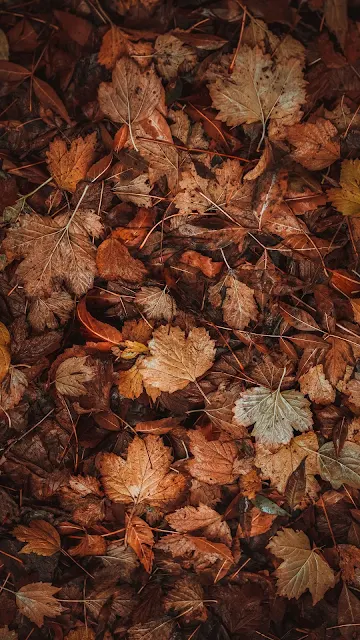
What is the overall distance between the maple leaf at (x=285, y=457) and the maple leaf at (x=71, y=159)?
84 cm

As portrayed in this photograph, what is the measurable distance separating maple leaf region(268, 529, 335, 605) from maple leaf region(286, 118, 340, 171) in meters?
0.99

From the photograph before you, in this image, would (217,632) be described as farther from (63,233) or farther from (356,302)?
(63,233)

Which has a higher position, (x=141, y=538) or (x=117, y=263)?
(x=117, y=263)

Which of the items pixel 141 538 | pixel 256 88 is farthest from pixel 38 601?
pixel 256 88

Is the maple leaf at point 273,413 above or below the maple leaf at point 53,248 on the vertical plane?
below

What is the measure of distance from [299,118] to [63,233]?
65 centimetres

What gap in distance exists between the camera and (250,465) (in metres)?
1.29

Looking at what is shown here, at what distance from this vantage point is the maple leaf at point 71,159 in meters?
1.20

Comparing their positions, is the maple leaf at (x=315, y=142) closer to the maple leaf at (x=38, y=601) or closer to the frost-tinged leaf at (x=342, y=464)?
the frost-tinged leaf at (x=342, y=464)

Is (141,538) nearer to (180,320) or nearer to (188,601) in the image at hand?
(188,601)

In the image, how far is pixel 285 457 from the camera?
1285 mm

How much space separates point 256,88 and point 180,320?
60cm

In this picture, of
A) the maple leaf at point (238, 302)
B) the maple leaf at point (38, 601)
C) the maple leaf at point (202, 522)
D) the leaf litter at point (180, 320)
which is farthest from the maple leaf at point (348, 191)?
the maple leaf at point (38, 601)

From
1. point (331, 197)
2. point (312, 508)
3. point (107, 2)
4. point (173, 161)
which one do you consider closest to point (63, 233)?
point (173, 161)
